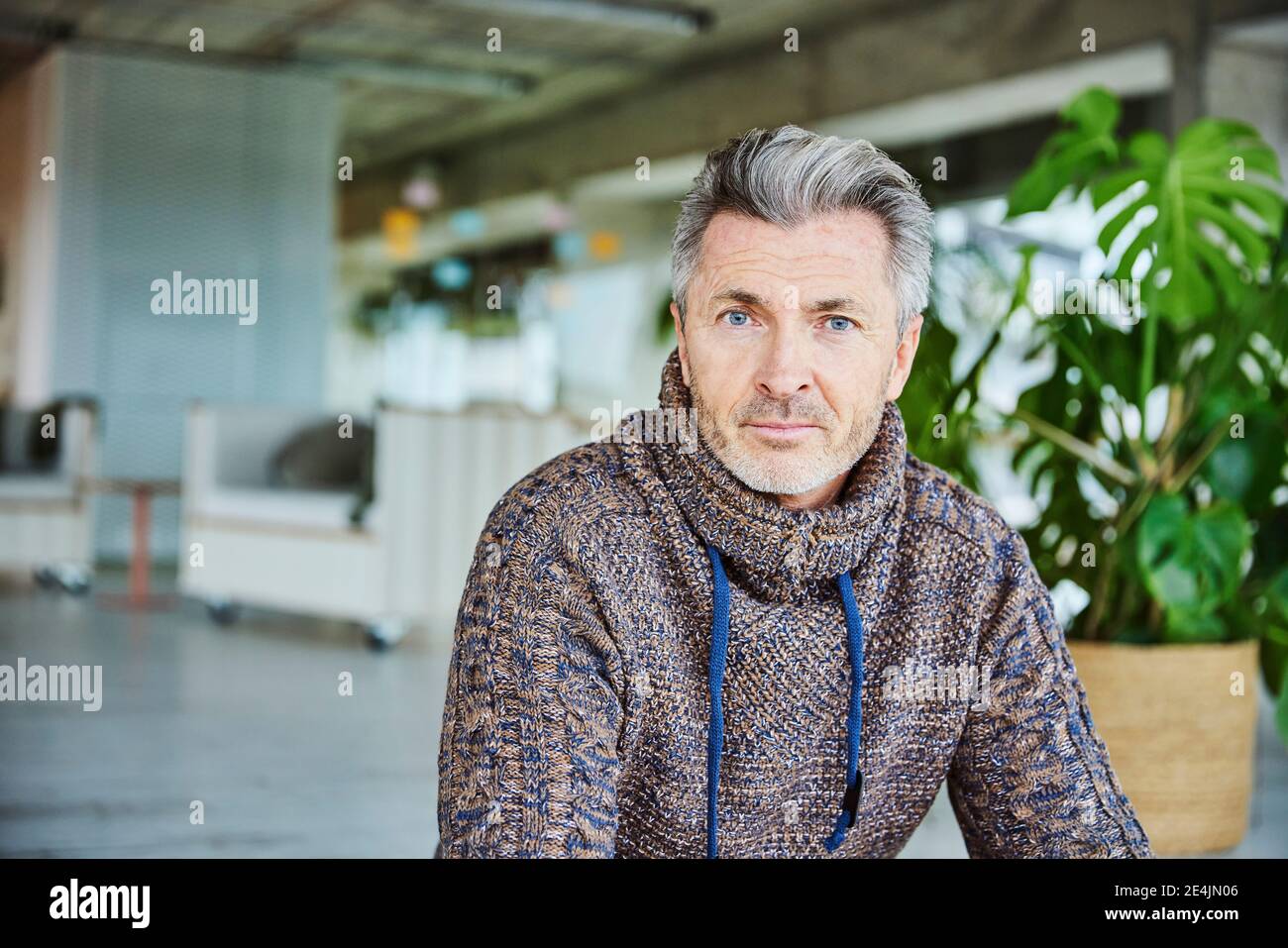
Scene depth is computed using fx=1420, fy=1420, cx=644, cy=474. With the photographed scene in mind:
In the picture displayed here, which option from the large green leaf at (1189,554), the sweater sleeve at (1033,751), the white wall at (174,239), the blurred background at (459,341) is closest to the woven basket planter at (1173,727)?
the blurred background at (459,341)

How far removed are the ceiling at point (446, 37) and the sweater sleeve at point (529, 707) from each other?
6.83 metres

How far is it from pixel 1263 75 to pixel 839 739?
5.91 meters

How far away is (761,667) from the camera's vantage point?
104cm

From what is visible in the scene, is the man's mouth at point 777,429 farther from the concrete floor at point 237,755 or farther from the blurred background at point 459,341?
the concrete floor at point 237,755

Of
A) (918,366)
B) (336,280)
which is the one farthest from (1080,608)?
(336,280)

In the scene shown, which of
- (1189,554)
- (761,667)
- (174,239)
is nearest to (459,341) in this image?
(174,239)

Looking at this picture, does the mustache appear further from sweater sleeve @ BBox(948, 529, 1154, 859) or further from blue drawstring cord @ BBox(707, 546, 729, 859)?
sweater sleeve @ BBox(948, 529, 1154, 859)

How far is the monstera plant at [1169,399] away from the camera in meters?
2.51

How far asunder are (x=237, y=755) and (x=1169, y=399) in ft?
7.34

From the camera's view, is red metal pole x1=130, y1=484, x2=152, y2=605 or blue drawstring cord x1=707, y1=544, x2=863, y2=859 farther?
red metal pole x1=130, y1=484, x2=152, y2=605

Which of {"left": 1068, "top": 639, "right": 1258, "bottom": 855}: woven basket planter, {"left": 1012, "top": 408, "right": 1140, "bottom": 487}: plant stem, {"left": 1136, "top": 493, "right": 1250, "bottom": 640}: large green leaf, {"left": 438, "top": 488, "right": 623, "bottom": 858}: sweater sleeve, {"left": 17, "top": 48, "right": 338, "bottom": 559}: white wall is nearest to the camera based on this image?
{"left": 438, "top": 488, "right": 623, "bottom": 858}: sweater sleeve

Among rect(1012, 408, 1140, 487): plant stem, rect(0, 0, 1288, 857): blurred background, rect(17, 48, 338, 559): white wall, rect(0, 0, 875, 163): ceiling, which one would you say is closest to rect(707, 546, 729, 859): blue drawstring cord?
Answer: rect(0, 0, 1288, 857): blurred background

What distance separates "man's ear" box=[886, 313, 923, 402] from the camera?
3.61ft

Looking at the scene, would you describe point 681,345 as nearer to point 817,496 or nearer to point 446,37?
point 817,496
